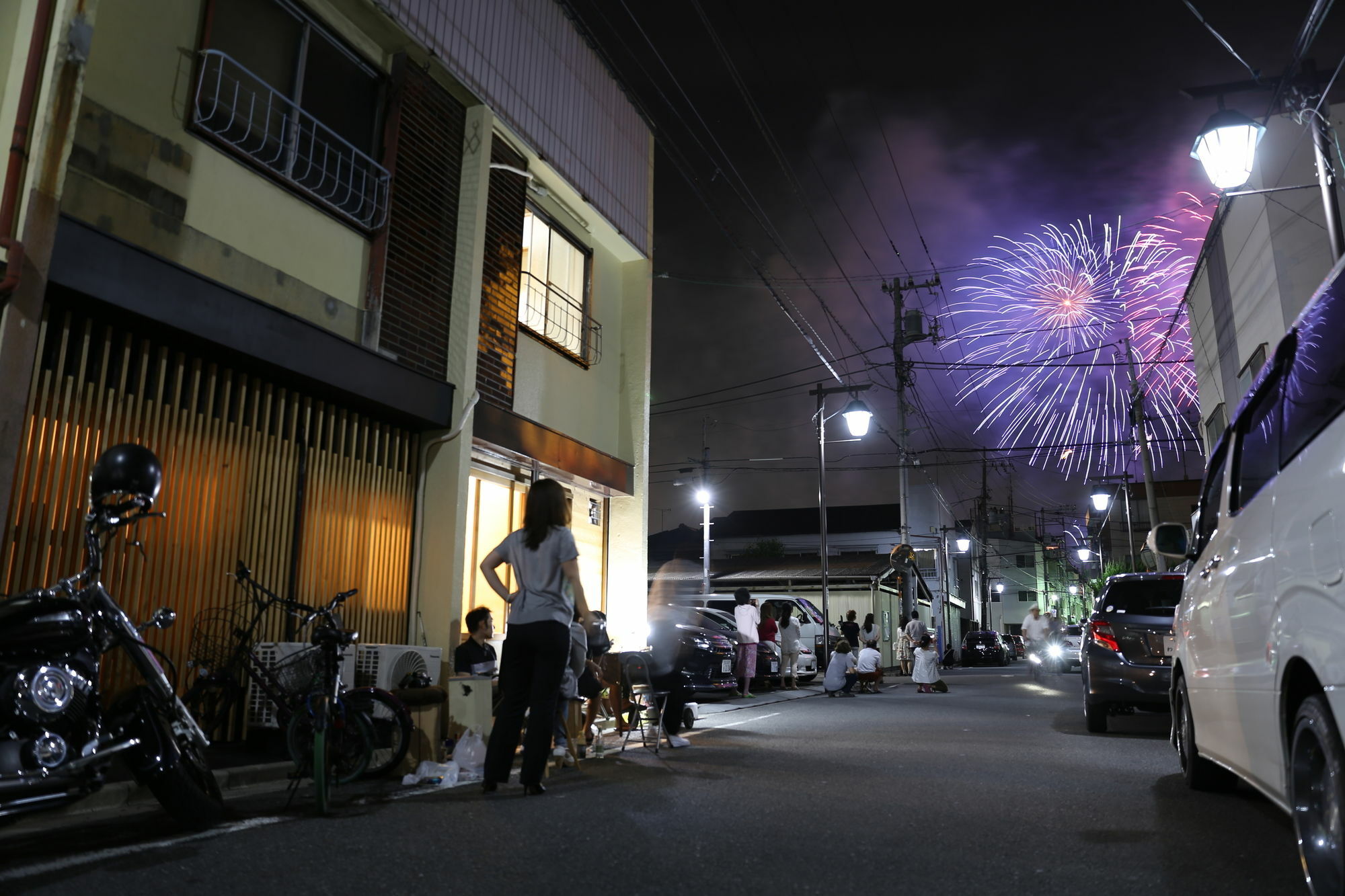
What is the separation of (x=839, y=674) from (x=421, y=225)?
1040cm

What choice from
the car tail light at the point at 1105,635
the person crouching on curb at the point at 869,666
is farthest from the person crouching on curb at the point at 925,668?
the car tail light at the point at 1105,635

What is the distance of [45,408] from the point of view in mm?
5988

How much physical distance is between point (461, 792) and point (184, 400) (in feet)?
11.8

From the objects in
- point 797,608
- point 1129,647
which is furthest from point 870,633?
point 1129,647

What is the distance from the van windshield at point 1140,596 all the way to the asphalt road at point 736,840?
8.64 feet

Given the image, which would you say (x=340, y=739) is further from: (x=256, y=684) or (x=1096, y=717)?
(x=1096, y=717)

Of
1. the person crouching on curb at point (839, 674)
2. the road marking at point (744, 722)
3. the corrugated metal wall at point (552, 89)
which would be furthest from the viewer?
the person crouching on curb at point (839, 674)

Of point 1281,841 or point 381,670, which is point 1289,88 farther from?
point 381,670

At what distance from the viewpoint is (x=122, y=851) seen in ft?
13.1

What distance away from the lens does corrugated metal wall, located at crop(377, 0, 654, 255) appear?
987 centimetres

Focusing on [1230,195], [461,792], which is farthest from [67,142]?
[1230,195]

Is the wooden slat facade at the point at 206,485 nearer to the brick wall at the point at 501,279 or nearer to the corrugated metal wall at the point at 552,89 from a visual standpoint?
the brick wall at the point at 501,279

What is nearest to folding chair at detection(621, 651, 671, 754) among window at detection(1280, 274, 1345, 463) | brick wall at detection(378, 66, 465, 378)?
brick wall at detection(378, 66, 465, 378)

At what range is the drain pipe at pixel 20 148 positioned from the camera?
555 cm
